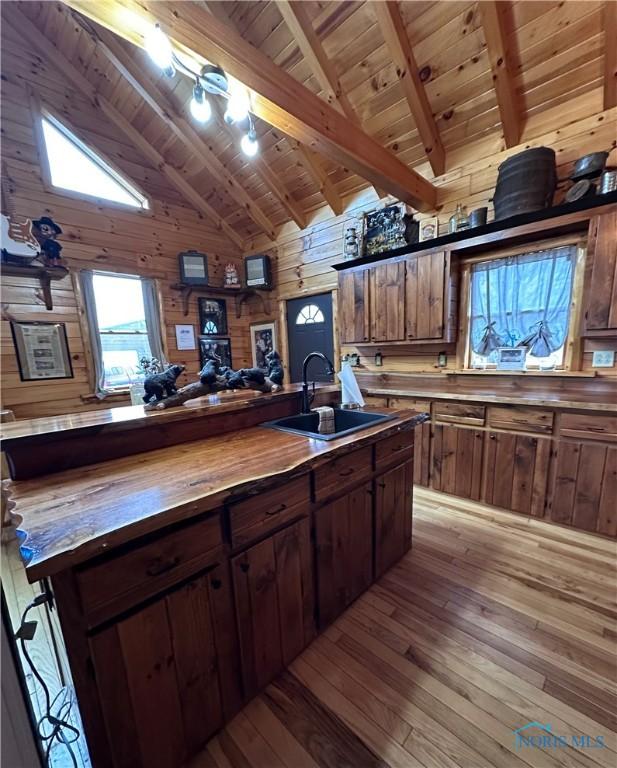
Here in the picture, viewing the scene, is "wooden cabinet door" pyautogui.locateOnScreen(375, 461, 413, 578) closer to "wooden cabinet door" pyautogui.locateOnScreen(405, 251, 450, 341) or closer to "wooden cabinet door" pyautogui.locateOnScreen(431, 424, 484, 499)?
"wooden cabinet door" pyautogui.locateOnScreen(431, 424, 484, 499)

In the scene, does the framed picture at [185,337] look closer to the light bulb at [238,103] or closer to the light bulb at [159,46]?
the light bulb at [238,103]

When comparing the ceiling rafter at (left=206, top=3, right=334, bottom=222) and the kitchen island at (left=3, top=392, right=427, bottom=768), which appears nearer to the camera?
the kitchen island at (left=3, top=392, right=427, bottom=768)

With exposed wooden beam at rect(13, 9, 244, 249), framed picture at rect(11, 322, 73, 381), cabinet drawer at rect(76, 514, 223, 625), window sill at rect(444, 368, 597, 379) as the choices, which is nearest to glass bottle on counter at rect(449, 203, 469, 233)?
window sill at rect(444, 368, 597, 379)

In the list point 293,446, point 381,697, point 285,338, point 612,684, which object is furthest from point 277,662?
point 285,338

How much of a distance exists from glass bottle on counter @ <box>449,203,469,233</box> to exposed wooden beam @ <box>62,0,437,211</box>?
1.60ft

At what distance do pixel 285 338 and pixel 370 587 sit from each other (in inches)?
133

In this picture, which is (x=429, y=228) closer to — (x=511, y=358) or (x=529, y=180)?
(x=529, y=180)

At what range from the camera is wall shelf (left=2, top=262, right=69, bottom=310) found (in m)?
3.03

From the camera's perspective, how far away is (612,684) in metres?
1.30

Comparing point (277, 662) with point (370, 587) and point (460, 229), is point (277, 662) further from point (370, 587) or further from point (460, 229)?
point (460, 229)

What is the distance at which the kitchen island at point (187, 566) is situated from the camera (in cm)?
81

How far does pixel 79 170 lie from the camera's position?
11.5 feet

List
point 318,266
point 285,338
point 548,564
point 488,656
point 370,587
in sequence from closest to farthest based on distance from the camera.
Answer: point 488,656 < point 370,587 < point 548,564 < point 318,266 < point 285,338

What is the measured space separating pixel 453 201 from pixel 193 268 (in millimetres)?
3214
